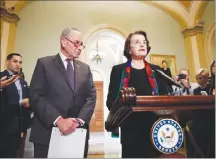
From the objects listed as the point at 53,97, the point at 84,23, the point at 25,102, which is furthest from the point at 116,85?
the point at 84,23

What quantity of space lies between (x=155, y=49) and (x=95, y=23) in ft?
6.35

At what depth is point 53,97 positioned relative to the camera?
147 cm

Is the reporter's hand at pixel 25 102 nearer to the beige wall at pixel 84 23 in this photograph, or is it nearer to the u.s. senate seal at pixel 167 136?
the u.s. senate seal at pixel 167 136

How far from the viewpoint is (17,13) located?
5.62 m

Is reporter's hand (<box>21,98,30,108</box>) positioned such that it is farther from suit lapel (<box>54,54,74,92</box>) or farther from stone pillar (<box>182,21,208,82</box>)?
stone pillar (<box>182,21,208,82</box>)

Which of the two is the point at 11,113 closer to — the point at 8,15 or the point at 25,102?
the point at 25,102

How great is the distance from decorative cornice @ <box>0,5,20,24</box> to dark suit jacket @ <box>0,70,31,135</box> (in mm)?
3260

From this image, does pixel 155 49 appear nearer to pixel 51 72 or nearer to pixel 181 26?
pixel 181 26

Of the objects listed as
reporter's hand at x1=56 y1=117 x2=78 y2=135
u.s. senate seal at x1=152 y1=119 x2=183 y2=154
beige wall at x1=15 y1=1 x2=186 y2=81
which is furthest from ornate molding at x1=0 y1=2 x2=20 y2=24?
u.s. senate seal at x1=152 y1=119 x2=183 y2=154

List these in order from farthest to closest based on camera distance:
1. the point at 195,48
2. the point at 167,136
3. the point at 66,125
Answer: the point at 195,48
the point at 66,125
the point at 167,136

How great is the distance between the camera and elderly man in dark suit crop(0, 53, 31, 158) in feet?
7.63

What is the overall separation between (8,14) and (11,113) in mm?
3792

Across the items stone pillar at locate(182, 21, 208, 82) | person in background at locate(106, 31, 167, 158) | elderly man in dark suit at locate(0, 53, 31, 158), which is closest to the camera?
person in background at locate(106, 31, 167, 158)

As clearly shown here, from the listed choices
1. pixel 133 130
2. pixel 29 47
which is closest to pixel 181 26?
pixel 29 47
